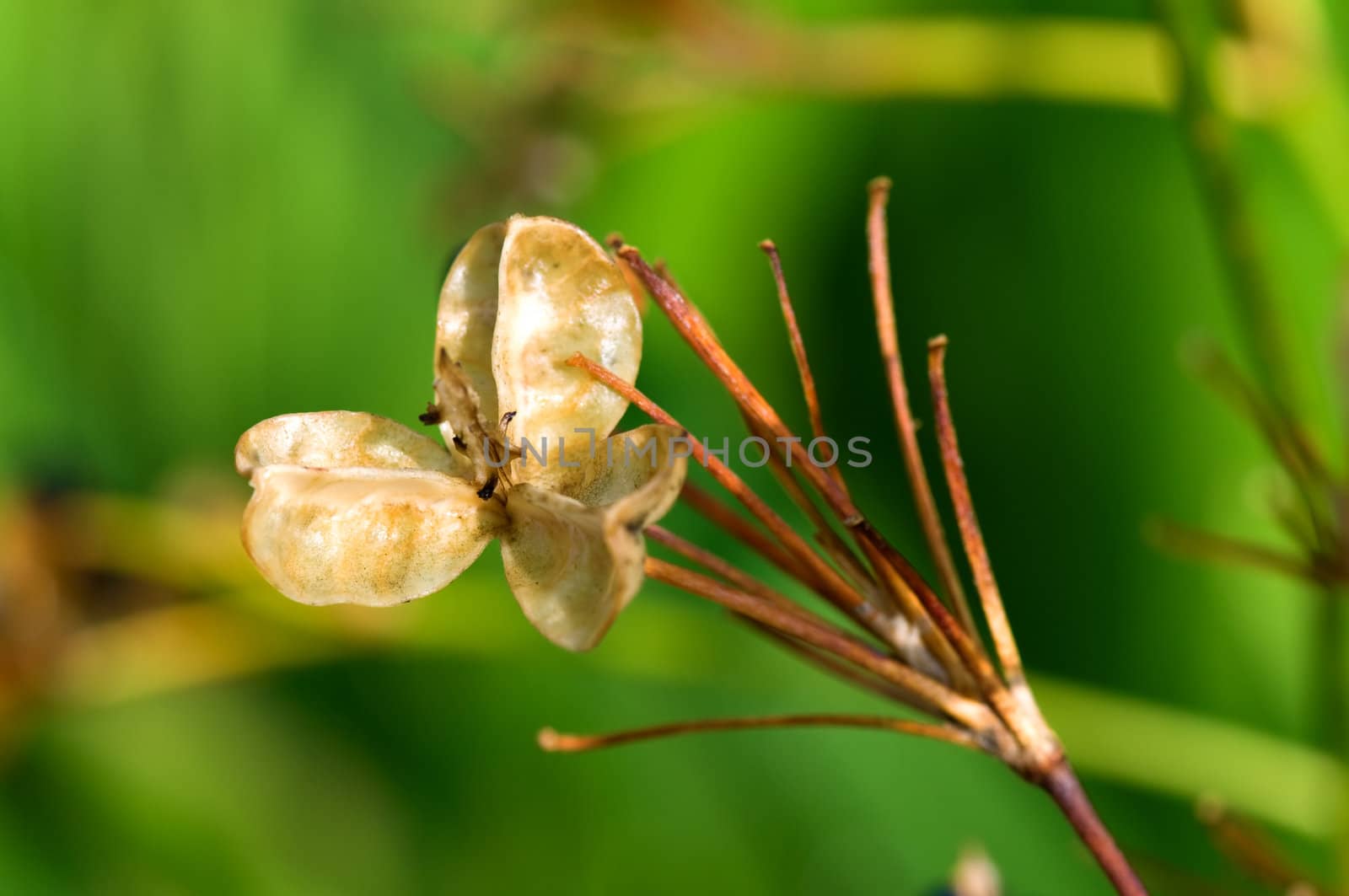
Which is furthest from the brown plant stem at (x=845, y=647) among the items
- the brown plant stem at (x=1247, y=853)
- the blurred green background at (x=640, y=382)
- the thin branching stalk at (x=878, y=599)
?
the blurred green background at (x=640, y=382)

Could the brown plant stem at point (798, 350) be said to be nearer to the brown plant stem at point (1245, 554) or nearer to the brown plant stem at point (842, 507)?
the brown plant stem at point (842, 507)

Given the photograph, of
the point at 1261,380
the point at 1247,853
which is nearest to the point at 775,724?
the point at 1247,853

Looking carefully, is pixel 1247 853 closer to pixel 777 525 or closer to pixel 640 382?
pixel 777 525

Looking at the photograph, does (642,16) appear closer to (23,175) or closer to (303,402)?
(303,402)

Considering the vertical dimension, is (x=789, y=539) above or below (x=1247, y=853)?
above

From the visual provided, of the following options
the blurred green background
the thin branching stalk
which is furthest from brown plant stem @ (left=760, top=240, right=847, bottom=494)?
the blurred green background

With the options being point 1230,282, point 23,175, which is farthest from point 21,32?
point 1230,282
